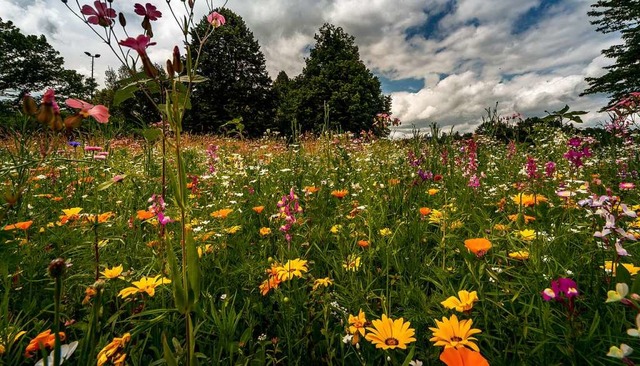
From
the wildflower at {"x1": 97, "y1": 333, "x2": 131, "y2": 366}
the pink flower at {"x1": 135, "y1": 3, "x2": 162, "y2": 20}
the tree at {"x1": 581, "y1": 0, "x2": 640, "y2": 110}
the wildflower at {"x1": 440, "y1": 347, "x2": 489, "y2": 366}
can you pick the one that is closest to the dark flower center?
the wildflower at {"x1": 440, "y1": 347, "x2": 489, "y2": 366}

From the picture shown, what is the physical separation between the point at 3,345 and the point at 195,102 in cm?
2599

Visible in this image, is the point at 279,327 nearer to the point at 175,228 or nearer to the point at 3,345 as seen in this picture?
the point at 3,345

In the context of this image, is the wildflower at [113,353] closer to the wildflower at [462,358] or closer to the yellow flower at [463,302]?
the wildflower at [462,358]

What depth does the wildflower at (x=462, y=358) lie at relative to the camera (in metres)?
0.67

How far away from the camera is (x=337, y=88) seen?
2598 centimetres

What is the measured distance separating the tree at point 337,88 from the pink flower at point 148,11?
24.0 m

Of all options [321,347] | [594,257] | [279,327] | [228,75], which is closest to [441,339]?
[321,347]

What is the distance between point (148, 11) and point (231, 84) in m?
25.8

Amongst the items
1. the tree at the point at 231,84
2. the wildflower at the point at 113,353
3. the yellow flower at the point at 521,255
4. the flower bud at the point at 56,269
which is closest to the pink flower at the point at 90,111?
the flower bud at the point at 56,269

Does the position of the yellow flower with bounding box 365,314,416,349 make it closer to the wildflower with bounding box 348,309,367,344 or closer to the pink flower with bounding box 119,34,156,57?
the wildflower with bounding box 348,309,367,344

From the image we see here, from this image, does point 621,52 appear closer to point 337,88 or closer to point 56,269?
point 337,88

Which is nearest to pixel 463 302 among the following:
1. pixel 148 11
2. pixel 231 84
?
pixel 148 11

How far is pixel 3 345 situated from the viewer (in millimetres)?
975

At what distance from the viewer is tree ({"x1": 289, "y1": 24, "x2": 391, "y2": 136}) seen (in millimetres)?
25406
